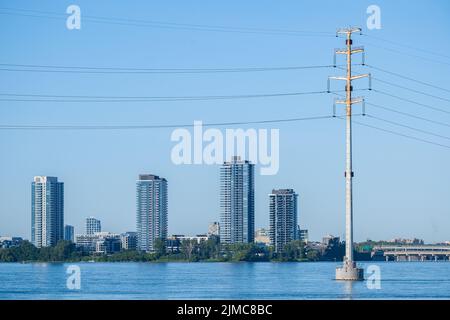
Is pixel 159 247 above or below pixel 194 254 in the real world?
above

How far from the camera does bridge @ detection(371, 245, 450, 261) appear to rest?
65.9 metres

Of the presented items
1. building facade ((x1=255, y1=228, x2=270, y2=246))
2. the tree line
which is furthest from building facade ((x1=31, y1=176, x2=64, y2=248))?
building facade ((x1=255, y1=228, x2=270, y2=246))

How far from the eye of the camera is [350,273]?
32875 millimetres

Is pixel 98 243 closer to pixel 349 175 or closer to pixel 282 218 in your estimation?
pixel 282 218

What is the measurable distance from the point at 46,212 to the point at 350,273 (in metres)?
20.9

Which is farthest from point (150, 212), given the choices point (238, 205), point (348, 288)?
point (348, 288)

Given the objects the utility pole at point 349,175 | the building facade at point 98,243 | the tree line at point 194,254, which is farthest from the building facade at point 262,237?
the utility pole at point 349,175

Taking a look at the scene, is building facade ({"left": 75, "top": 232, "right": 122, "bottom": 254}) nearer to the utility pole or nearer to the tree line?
the tree line

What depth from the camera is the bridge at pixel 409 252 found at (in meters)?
65.9
